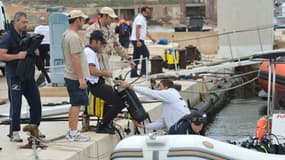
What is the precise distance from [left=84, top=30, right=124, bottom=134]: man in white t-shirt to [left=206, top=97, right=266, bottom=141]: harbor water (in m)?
3.42

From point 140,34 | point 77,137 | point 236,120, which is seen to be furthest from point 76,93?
point 236,120

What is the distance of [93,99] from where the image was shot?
878cm

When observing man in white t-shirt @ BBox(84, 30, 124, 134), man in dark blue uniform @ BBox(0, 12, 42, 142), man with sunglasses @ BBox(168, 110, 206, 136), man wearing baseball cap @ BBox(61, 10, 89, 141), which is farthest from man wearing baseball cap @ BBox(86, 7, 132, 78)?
man with sunglasses @ BBox(168, 110, 206, 136)

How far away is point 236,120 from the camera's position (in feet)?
47.4

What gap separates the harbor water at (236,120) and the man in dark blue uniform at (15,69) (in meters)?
4.48

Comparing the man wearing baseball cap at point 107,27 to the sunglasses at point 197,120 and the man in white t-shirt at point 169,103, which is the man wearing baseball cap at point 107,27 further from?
the sunglasses at point 197,120

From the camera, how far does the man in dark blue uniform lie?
7.59 metres

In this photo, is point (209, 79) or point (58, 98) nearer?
point (58, 98)

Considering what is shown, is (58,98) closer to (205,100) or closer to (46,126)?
(46,126)

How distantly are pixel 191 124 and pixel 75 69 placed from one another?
5.21 feet

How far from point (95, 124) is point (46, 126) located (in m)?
0.69

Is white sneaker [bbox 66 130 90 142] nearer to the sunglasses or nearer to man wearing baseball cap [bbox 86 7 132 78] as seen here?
man wearing baseball cap [bbox 86 7 132 78]

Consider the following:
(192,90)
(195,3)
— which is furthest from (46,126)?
(195,3)

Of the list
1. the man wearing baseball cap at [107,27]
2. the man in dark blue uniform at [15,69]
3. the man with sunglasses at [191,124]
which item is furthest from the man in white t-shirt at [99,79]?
the man with sunglasses at [191,124]
